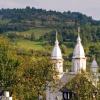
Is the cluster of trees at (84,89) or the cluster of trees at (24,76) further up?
the cluster of trees at (24,76)

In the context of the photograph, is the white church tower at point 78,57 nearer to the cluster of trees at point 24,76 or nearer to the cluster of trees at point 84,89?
→ the cluster of trees at point 24,76

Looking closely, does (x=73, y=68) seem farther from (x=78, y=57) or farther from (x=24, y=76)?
(x=24, y=76)

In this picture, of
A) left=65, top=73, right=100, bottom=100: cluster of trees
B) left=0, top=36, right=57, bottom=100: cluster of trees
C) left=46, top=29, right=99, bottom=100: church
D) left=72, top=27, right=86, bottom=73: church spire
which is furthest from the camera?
left=72, top=27, right=86, bottom=73: church spire

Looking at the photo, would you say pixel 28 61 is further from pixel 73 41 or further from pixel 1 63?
pixel 73 41

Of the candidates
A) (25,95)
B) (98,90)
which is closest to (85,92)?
(98,90)

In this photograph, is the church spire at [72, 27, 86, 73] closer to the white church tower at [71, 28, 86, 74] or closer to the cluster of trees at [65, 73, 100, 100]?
the white church tower at [71, 28, 86, 74]

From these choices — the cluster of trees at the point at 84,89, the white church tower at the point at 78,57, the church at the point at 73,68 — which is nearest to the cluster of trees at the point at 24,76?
the church at the point at 73,68

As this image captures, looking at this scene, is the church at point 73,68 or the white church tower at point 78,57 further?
the white church tower at point 78,57

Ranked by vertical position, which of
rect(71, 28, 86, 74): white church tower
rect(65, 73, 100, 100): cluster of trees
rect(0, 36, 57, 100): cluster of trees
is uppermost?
rect(71, 28, 86, 74): white church tower

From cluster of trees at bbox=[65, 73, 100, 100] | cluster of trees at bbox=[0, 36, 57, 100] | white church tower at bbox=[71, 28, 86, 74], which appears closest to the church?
white church tower at bbox=[71, 28, 86, 74]

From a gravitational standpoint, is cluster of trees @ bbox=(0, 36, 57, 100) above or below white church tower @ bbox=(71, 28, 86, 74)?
below

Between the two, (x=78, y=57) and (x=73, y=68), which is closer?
(x=78, y=57)

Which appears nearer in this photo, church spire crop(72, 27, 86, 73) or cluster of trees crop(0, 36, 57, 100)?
cluster of trees crop(0, 36, 57, 100)

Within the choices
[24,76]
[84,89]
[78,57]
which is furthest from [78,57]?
[84,89]
